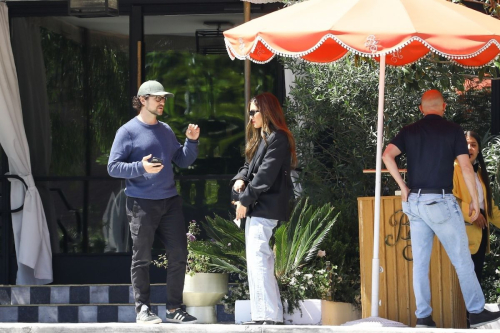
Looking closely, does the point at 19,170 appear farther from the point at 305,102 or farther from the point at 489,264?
the point at 489,264

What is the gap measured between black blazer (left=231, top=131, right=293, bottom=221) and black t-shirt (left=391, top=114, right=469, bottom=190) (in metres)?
0.93

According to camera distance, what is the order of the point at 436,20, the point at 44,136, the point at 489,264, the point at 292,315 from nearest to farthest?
the point at 436,20 → the point at 292,315 → the point at 489,264 → the point at 44,136

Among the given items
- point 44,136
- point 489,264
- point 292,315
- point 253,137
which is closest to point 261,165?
point 253,137

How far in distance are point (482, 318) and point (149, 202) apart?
2612 millimetres

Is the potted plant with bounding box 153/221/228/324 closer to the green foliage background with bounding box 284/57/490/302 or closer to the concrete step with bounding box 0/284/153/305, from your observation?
the green foliage background with bounding box 284/57/490/302

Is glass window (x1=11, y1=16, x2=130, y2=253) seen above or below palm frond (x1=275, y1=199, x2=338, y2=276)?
above

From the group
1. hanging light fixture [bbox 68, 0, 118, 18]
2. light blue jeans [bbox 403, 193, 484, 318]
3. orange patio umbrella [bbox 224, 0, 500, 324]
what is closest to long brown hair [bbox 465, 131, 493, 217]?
light blue jeans [bbox 403, 193, 484, 318]

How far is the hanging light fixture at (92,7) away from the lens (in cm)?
977

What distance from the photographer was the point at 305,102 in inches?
350

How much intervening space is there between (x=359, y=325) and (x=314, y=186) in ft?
6.45

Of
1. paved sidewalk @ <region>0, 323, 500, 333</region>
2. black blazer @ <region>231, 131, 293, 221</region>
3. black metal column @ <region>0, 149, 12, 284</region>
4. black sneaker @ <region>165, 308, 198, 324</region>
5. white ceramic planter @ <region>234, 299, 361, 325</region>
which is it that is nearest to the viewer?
paved sidewalk @ <region>0, 323, 500, 333</region>

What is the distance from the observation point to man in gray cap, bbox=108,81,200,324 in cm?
770

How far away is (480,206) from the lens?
25.9 feet

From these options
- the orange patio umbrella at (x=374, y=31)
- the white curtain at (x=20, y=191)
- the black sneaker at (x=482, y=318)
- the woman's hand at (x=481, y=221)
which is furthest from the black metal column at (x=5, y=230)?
the black sneaker at (x=482, y=318)
